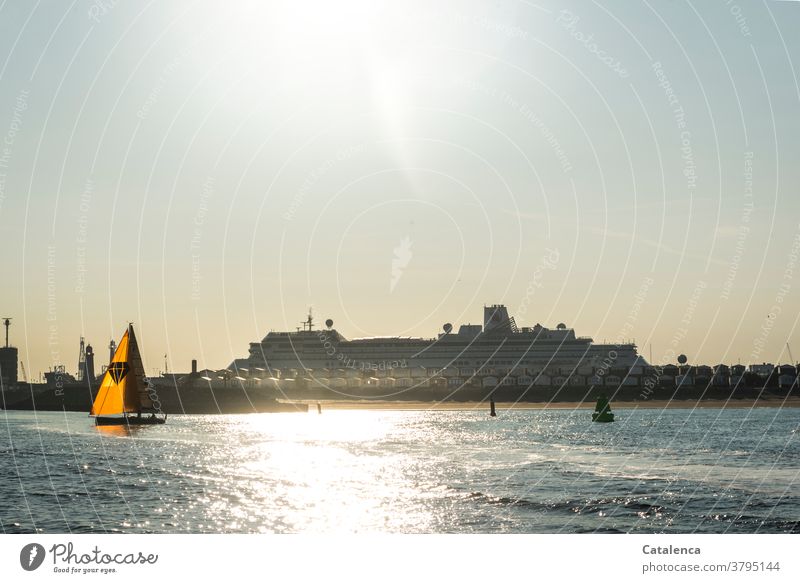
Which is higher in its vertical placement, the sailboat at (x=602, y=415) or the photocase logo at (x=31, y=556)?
the sailboat at (x=602, y=415)

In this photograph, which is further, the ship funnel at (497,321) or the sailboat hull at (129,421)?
the ship funnel at (497,321)

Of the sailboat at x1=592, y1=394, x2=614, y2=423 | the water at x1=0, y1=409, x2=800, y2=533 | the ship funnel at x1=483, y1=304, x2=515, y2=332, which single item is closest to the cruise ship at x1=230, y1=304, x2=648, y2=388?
the ship funnel at x1=483, y1=304, x2=515, y2=332

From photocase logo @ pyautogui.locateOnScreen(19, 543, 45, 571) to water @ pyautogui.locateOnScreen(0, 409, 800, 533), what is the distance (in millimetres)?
10669

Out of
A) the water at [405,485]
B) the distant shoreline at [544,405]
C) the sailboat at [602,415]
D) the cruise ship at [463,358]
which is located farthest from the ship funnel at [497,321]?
the water at [405,485]

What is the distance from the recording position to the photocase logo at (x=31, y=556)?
15.5 metres

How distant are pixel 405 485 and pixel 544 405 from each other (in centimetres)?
11580

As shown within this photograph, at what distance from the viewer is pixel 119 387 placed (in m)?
81.4

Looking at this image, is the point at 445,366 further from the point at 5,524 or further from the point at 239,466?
the point at 5,524

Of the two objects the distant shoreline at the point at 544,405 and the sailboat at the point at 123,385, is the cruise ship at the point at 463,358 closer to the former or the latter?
the distant shoreline at the point at 544,405

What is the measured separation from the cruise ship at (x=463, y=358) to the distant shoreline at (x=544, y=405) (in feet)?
42.1

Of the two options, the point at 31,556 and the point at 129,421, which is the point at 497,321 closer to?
the point at 129,421

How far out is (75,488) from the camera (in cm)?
3509

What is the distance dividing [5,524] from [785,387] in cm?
15585

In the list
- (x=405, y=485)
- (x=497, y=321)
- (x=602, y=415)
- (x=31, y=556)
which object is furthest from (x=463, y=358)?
(x=31, y=556)
